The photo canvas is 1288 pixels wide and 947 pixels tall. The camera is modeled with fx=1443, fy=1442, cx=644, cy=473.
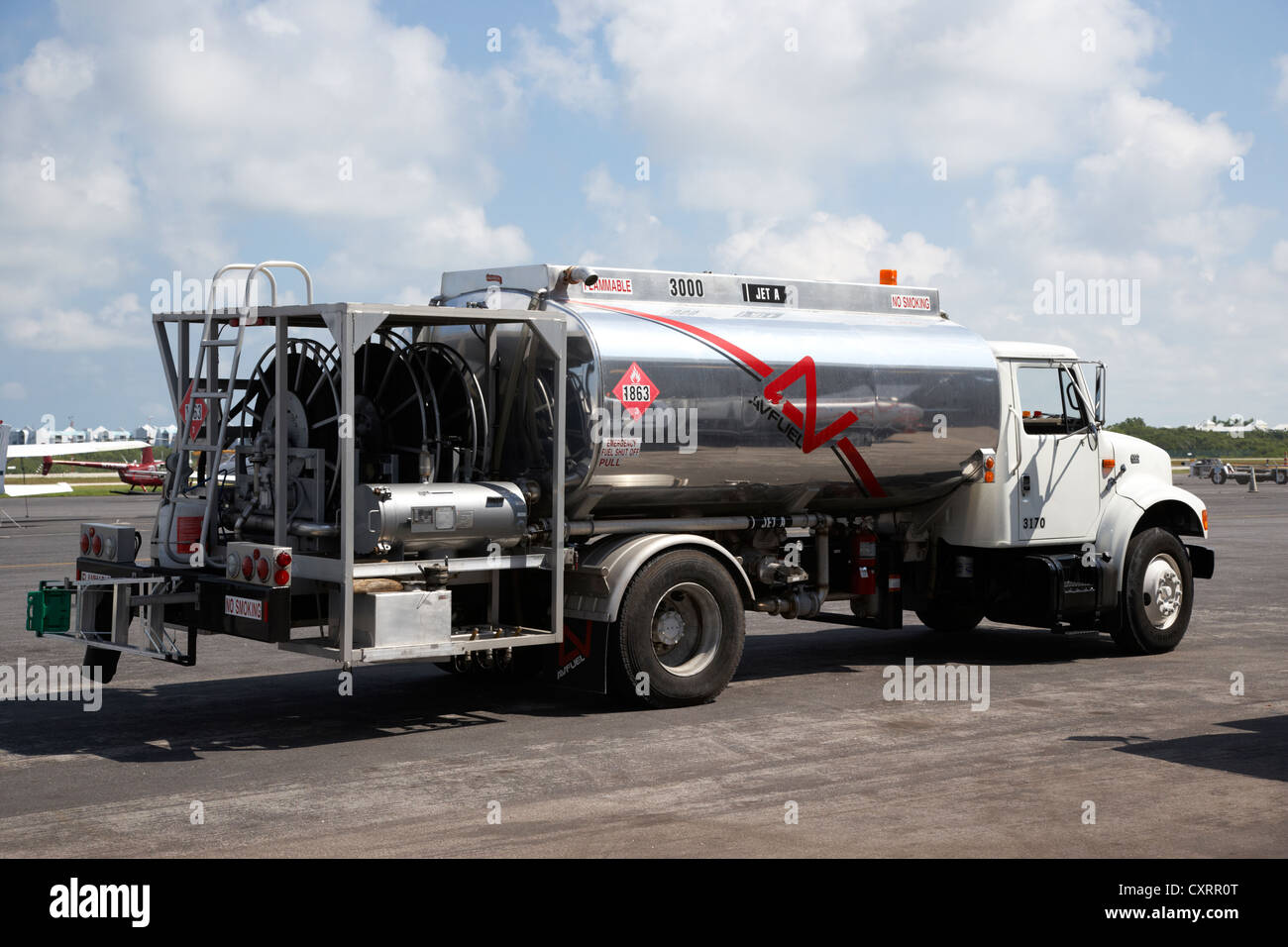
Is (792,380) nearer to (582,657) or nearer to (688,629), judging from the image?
A: (688,629)

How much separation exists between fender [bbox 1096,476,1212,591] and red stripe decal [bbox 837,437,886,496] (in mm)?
2582

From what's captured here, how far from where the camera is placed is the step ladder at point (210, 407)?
10219 mm

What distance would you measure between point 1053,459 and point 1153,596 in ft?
5.53

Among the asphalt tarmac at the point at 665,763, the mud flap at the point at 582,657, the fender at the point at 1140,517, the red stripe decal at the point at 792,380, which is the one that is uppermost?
the red stripe decal at the point at 792,380

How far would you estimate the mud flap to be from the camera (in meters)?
10.7

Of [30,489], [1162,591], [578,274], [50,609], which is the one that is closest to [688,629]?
[578,274]

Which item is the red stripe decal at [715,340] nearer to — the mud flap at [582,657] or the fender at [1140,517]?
the mud flap at [582,657]

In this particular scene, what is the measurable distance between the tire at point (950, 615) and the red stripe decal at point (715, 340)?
3.61 meters

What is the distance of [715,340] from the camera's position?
11.3 meters

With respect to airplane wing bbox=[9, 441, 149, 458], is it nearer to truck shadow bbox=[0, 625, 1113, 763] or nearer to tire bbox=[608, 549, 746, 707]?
truck shadow bbox=[0, 625, 1113, 763]

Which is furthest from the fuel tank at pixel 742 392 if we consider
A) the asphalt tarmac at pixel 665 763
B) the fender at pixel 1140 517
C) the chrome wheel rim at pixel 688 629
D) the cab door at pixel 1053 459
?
the asphalt tarmac at pixel 665 763

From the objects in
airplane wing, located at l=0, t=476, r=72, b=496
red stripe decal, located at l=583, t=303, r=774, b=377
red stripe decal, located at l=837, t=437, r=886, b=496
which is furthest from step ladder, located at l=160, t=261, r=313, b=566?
airplane wing, located at l=0, t=476, r=72, b=496

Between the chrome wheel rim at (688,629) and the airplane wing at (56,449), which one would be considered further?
the airplane wing at (56,449)
